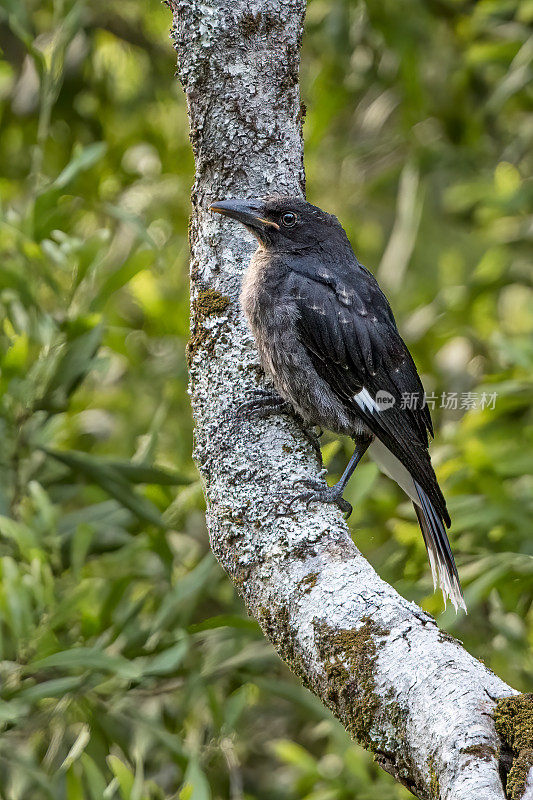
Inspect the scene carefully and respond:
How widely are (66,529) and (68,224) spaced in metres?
1.30

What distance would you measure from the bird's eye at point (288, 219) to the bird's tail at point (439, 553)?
3.16ft

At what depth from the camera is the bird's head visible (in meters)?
2.70

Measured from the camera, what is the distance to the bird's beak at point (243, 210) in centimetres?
263

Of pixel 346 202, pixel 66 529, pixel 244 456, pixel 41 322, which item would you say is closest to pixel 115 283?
pixel 41 322

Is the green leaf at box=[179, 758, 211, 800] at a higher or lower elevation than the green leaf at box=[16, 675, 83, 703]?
lower

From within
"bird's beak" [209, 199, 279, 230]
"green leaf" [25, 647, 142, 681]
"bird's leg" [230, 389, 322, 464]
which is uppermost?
"bird's beak" [209, 199, 279, 230]

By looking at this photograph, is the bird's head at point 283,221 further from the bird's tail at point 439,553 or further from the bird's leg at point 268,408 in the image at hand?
the bird's tail at point 439,553

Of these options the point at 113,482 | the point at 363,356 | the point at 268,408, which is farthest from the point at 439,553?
the point at 113,482

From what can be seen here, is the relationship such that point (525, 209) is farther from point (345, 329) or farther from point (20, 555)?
point (20, 555)

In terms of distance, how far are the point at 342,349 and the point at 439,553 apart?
29.7 inches

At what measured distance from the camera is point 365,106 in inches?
249

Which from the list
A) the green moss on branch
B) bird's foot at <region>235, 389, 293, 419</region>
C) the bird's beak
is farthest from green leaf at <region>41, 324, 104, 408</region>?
the green moss on branch

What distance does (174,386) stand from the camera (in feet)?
15.2

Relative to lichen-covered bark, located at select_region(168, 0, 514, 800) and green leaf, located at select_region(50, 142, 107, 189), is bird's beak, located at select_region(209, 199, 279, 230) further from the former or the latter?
green leaf, located at select_region(50, 142, 107, 189)
